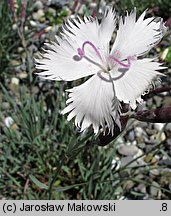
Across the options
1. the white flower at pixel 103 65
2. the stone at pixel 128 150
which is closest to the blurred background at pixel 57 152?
the stone at pixel 128 150

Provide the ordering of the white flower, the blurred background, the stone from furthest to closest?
the stone → the blurred background → the white flower

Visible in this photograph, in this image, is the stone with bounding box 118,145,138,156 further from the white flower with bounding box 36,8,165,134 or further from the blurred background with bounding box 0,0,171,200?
Result: the white flower with bounding box 36,8,165,134

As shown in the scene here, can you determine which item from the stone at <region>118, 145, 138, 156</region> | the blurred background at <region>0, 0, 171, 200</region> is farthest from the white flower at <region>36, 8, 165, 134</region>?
the stone at <region>118, 145, 138, 156</region>

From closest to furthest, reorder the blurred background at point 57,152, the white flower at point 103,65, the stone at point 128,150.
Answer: the white flower at point 103,65 < the blurred background at point 57,152 < the stone at point 128,150

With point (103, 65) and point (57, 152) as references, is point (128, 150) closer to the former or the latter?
point (57, 152)

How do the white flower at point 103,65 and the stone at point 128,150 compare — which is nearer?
the white flower at point 103,65

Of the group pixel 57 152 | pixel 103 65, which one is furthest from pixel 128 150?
pixel 103 65

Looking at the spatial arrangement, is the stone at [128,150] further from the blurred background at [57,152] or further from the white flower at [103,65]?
the white flower at [103,65]

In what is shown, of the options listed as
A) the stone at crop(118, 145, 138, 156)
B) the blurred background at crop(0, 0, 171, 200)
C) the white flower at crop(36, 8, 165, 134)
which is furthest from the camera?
the stone at crop(118, 145, 138, 156)

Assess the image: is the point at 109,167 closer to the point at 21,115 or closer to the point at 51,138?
the point at 51,138
